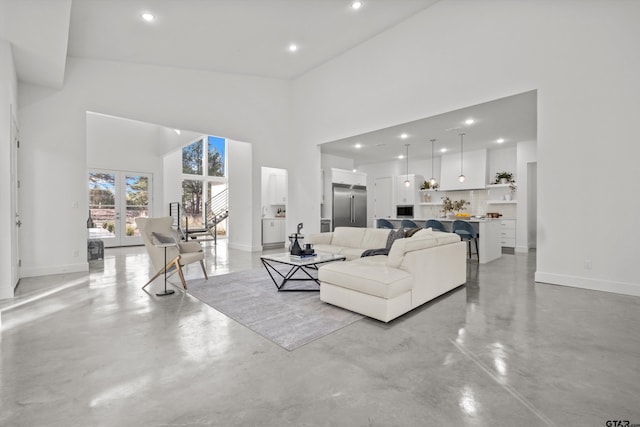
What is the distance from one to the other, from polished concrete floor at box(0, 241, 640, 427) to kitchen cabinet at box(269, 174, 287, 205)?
6475 mm

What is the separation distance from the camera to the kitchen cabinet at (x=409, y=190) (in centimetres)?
997

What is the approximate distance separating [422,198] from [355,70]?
16.3 ft

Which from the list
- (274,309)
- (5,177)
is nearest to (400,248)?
(274,309)

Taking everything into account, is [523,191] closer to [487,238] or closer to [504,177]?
[504,177]

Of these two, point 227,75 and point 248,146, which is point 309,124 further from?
point 227,75

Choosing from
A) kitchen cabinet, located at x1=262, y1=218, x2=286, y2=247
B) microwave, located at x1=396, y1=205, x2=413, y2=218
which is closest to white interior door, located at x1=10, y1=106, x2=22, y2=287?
kitchen cabinet, located at x1=262, y1=218, x2=286, y2=247

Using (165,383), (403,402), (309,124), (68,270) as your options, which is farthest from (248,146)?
(403,402)

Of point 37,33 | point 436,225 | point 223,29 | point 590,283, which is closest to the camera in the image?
point 37,33

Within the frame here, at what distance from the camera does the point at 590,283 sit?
4.09 m

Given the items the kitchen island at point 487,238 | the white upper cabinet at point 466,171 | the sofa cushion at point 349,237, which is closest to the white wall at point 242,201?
the sofa cushion at point 349,237

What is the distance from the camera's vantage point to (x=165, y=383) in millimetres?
1912

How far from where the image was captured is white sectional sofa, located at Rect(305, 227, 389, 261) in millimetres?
5309

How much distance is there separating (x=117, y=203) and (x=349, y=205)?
6761 millimetres

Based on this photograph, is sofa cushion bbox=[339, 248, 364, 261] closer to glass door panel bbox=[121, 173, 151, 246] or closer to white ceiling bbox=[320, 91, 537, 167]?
white ceiling bbox=[320, 91, 537, 167]
